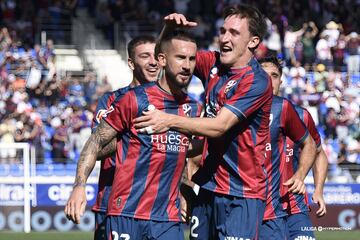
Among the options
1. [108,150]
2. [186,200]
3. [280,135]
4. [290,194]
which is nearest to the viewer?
[108,150]

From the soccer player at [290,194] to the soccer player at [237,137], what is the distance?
1.03 metres

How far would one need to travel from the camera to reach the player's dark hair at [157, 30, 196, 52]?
7.93 meters

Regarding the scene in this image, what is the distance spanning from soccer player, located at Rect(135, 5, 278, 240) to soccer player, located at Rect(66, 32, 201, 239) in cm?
26

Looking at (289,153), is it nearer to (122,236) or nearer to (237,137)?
(237,137)

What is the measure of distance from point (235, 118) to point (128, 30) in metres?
21.8

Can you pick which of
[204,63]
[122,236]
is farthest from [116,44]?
[122,236]

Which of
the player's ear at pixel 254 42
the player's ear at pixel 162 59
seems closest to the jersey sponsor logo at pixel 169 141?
the player's ear at pixel 162 59

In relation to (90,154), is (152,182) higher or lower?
lower

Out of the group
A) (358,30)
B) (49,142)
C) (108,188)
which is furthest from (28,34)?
(108,188)

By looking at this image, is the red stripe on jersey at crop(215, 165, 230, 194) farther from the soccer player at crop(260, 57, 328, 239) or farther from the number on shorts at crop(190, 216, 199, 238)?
the soccer player at crop(260, 57, 328, 239)

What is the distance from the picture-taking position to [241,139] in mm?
7801

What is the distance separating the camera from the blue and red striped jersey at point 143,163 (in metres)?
7.73

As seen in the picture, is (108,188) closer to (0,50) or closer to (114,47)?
(0,50)

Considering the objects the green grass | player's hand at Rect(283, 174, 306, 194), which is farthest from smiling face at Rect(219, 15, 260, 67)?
the green grass
